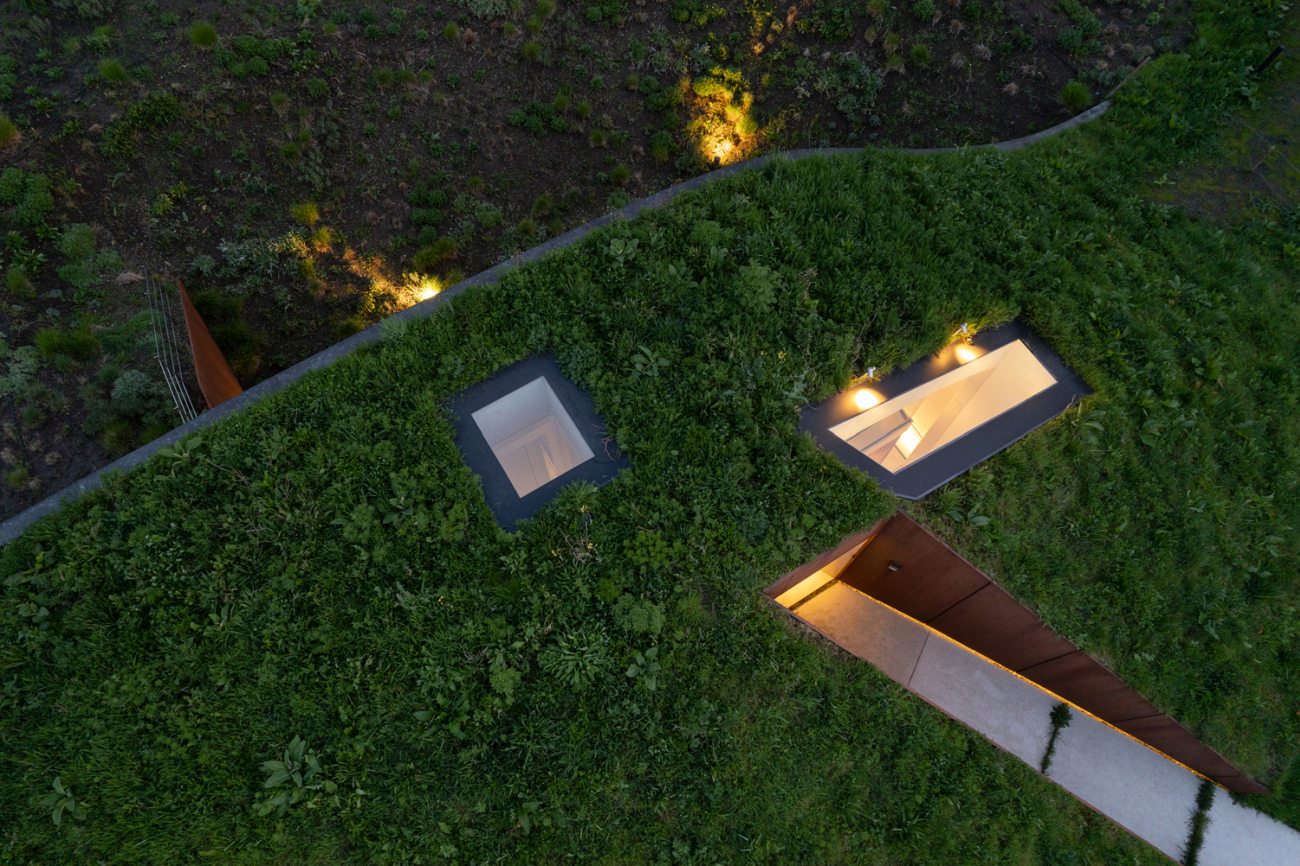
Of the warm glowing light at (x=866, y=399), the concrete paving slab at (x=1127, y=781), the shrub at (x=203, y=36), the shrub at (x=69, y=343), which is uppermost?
the shrub at (x=203, y=36)

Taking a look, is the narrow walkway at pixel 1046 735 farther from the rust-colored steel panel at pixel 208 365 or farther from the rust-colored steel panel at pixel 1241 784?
the rust-colored steel panel at pixel 208 365

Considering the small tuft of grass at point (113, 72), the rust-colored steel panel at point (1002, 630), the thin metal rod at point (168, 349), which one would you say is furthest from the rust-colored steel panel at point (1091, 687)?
the small tuft of grass at point (113, 72)

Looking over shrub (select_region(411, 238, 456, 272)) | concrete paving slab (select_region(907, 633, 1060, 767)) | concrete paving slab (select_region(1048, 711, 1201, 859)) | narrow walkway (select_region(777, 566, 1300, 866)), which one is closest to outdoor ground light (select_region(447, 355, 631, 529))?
shrub (select_region(411, 238, 456, 272))

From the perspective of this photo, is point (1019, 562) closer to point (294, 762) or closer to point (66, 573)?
point (294, 762)

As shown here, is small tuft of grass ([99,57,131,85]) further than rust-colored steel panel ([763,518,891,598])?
Yes

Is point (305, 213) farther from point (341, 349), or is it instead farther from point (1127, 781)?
point (1127, 781)

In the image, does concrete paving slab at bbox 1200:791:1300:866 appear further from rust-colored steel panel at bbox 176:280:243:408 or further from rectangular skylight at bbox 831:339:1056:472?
rust-colored steel panel at bbox 176:280:243:408
